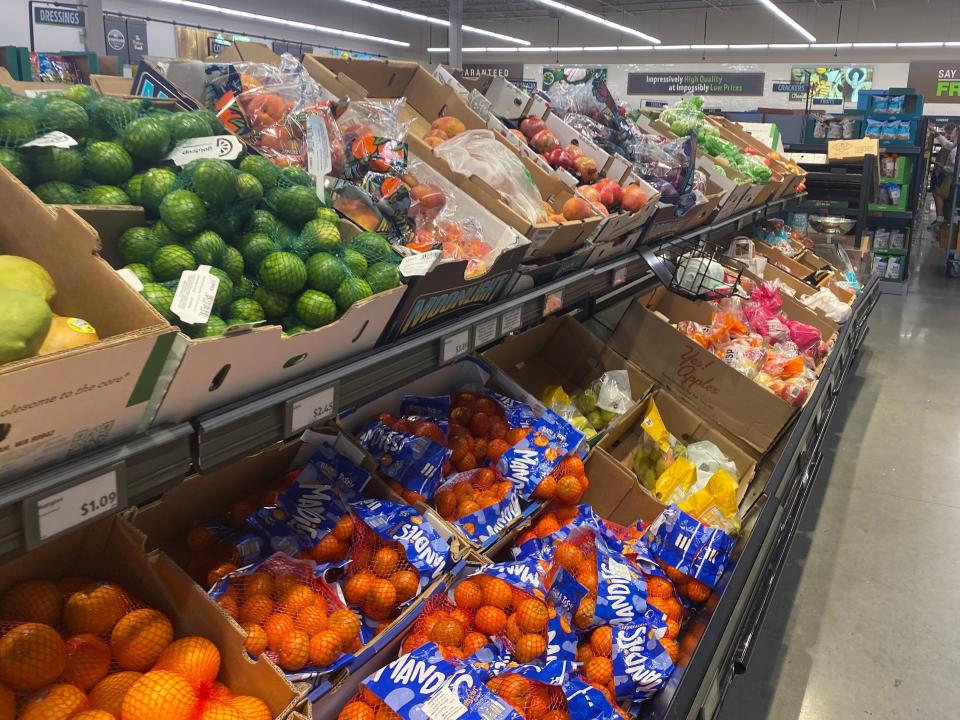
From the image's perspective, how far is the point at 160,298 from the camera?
1.02m

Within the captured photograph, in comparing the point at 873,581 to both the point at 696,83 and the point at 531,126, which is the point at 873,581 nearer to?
the point at 531,126

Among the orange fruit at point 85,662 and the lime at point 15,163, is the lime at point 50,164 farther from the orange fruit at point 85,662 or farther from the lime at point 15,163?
the orange fruit at point 85,662

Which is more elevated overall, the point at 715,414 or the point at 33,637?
the point at 33,637

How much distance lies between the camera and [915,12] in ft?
53.6

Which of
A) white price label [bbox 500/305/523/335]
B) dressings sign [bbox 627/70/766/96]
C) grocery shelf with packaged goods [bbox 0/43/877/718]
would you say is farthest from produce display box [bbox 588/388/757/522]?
dressings sign [bbox 627/70/766/96]

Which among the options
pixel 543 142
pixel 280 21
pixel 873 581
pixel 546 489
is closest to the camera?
pixel 546 489

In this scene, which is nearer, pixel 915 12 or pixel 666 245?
pixel 666 245

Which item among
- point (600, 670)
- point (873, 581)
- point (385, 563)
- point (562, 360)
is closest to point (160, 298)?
point (385, 563)

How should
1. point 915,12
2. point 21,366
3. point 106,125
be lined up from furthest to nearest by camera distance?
point 915,12
point 106,125
point 21,366

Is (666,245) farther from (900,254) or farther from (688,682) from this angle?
(900,254)

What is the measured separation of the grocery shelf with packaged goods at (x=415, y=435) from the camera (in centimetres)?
105

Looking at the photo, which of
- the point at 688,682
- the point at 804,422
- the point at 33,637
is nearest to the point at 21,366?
the point at 33,637

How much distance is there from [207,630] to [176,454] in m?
0.41

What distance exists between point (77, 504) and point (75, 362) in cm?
19
